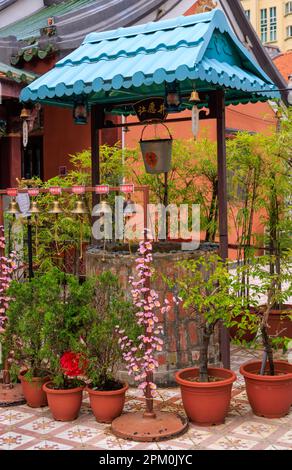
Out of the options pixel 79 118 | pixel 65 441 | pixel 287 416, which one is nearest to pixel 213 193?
pixel 79 118

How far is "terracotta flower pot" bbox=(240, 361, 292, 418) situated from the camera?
5.15 metres

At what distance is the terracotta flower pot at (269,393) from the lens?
5.15 meters

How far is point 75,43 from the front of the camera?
396 inches

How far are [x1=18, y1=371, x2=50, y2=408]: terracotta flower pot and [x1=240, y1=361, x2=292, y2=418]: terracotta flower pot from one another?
1.81 metres

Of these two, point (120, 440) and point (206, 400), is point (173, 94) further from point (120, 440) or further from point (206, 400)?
point (120, 440)

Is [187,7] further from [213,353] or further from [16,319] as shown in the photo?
[16,319]

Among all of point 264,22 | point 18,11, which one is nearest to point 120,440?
point 18,11

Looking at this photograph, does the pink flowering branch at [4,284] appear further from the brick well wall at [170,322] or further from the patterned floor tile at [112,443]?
the patterned floor tile at [112,443]

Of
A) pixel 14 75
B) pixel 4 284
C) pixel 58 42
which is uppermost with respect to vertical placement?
pixel 58 42

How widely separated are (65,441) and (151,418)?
0.74 metres

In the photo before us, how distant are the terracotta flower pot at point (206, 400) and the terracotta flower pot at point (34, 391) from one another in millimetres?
1284

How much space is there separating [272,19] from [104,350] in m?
37.7

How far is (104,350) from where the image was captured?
5.22 m

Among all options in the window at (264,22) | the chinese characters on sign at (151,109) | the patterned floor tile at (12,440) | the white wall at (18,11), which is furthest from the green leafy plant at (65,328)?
the window at (264,22)
